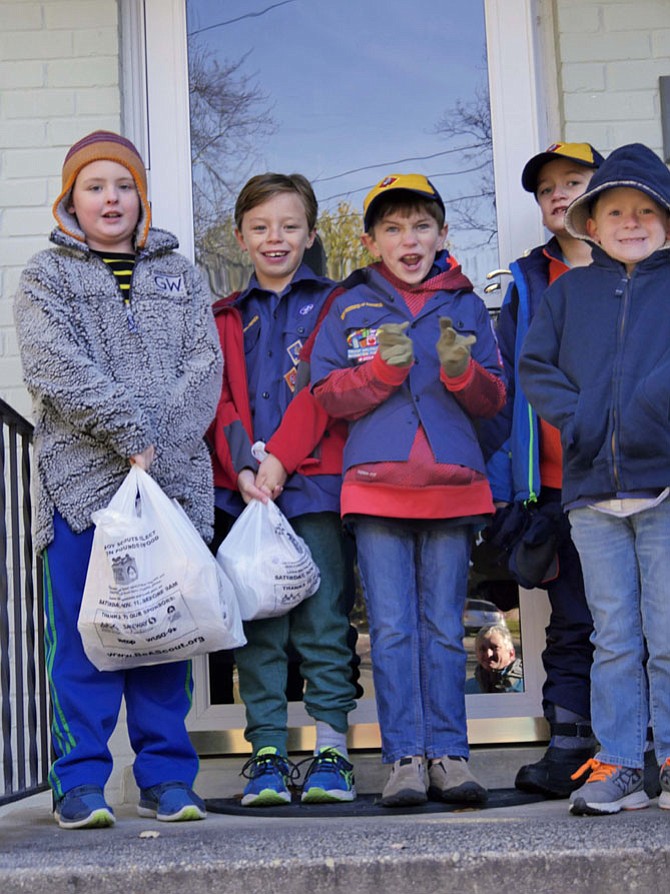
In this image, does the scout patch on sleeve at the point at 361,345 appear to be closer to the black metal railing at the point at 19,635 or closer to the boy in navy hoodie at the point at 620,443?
the boy in navy hoodie at the point at 620,443

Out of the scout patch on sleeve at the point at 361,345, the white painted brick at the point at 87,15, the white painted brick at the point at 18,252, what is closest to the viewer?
the scout patch on sleeve at the point at 361,345

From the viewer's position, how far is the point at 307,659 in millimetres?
3906

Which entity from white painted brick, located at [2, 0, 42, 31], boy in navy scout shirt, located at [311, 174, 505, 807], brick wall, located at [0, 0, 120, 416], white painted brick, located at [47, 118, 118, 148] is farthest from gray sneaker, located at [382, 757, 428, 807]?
white painted brick, located at [2, 0, 42, 31]

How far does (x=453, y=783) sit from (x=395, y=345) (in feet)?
3.77

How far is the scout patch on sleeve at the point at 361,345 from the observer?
3.82m

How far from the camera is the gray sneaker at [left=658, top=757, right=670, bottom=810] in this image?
3223 mm

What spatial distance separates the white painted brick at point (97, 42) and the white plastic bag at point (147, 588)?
1.91 meters

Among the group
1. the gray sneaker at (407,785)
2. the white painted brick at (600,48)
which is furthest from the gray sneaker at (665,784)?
the white painted brick at (600,48)

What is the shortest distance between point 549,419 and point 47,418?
1.33 meters

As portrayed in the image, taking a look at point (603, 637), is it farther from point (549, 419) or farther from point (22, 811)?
point (22, 811)

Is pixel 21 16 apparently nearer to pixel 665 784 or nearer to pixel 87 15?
pixel 87 15

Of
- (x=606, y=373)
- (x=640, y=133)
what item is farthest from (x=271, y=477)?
(x=640, y=133)

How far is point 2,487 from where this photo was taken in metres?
3.71

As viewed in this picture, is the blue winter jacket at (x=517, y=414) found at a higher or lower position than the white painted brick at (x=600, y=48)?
lower
